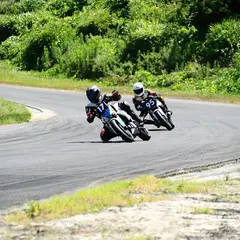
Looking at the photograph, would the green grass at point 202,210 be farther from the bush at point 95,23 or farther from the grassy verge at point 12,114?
the bush at point 95,23

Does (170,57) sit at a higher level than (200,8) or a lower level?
lower

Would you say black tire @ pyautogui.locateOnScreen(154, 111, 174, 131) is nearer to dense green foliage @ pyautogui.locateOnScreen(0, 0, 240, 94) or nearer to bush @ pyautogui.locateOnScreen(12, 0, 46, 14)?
dense green foliage @ pyautogui.locateOnScreen(0, 0, 240, 94)

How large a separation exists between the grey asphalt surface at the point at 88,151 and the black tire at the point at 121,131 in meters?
0.29

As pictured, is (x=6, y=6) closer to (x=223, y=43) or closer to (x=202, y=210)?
(x=223, y=43)

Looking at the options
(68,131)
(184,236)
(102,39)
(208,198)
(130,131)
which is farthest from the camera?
(102,39)

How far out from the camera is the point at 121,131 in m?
15.6

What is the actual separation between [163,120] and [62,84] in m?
19.8

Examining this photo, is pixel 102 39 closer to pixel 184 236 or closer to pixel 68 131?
pixel 68 131

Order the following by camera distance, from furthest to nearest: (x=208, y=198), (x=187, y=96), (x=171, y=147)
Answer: (x=187, y=96)
(x=171, y=147)
(x=208, y=198)

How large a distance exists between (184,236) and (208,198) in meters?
2.17

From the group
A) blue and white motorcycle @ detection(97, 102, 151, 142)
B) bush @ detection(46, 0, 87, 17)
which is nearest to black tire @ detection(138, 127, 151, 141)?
blue and white motorcycle @ detection(97, 102, 151, 142)

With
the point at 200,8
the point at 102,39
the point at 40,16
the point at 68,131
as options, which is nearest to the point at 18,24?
the point at 40,16

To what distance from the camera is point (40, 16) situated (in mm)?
53156

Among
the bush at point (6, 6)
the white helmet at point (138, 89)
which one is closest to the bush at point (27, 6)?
the bush at point (6, 6)
